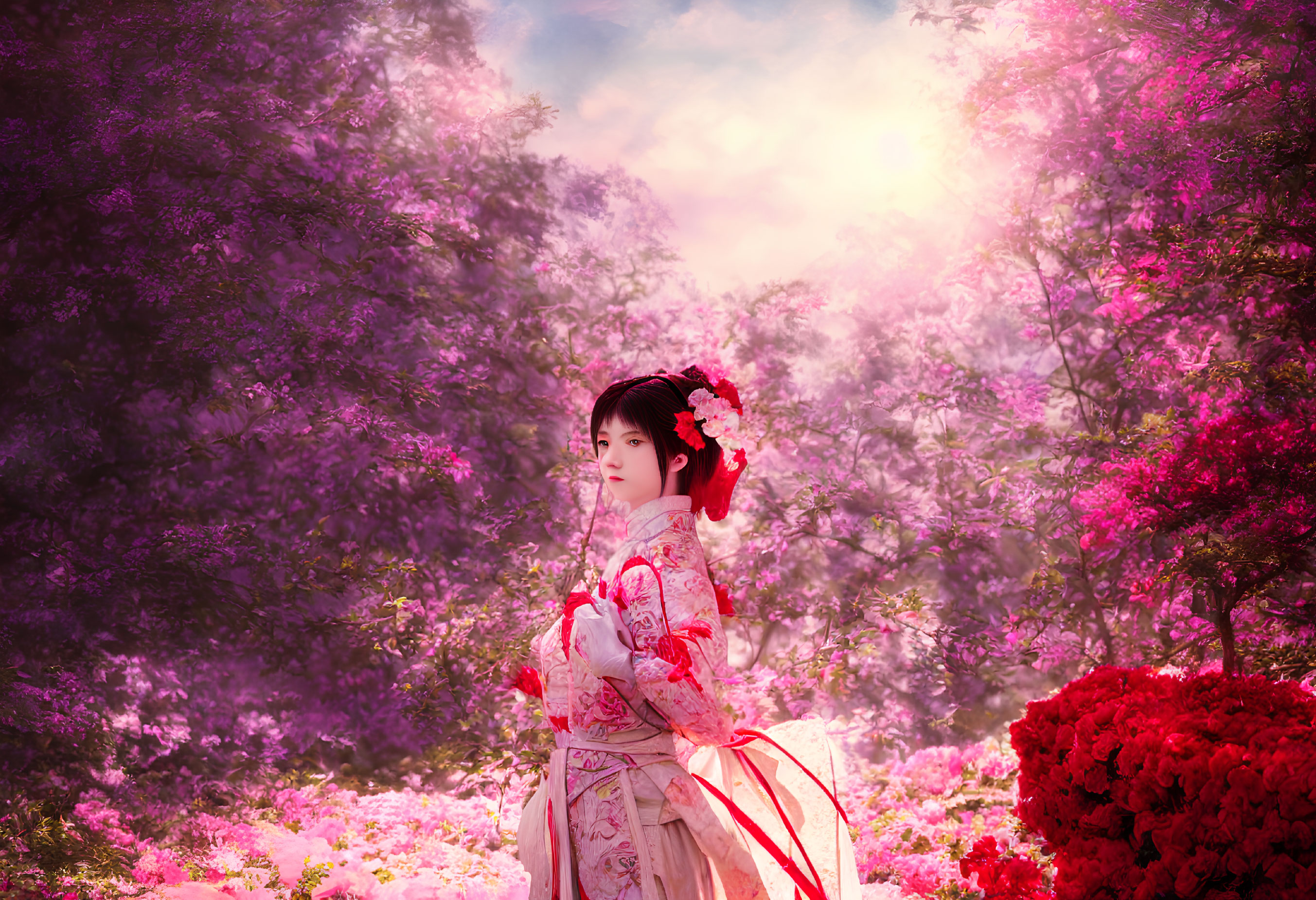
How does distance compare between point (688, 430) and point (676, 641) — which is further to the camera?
point (688, 430)

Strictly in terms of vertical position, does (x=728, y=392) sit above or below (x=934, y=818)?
above

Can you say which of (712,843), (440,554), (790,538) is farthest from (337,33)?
(712,843)

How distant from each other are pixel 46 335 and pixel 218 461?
31.9 inches

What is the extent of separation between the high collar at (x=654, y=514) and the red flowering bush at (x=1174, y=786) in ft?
2.86

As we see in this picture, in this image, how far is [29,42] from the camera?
11.2 feet

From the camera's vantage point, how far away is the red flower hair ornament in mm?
1974

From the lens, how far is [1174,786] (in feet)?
4.82

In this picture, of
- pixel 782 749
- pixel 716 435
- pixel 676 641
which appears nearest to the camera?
pixel 676 641

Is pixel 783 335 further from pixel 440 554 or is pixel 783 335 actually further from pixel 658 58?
pixel 440 554

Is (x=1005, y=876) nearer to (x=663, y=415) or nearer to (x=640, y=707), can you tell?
(x=640, y=707)

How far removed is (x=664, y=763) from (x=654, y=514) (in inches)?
21.0

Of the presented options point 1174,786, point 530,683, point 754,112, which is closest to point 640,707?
point 530,683

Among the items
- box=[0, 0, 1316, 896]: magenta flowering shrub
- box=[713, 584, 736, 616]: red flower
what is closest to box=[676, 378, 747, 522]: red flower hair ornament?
box=[713, 584, 736, 616]: red flower

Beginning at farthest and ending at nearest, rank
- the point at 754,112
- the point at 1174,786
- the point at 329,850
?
the point at 754,112 < the point at 329,850 < the point at 1174,786
